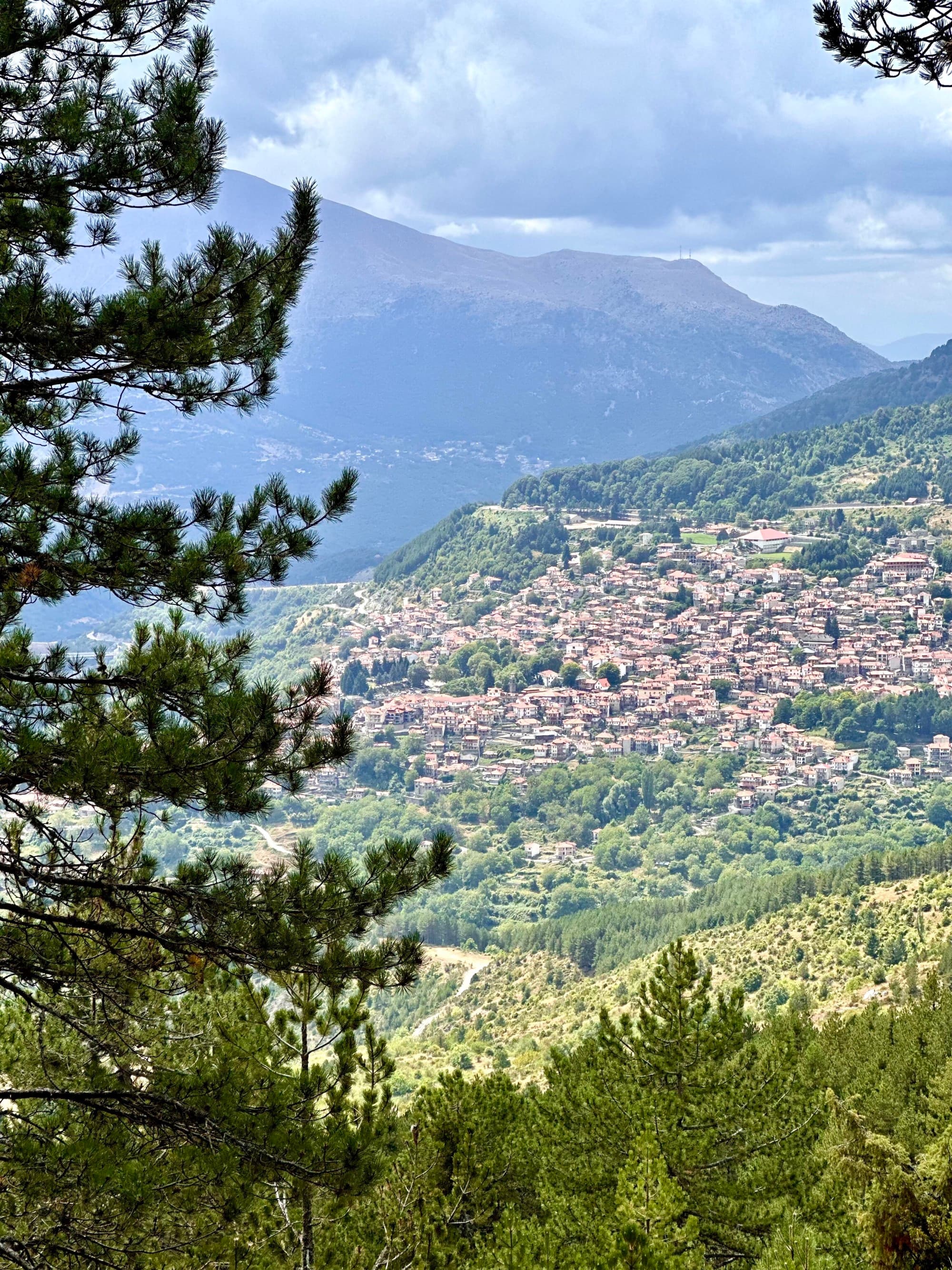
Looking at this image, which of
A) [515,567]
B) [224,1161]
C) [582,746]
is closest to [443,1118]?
[224,1161]

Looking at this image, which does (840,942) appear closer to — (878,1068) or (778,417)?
(878,1068)

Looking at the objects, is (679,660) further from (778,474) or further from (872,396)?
(872,396)

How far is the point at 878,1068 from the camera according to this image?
9.84 meters

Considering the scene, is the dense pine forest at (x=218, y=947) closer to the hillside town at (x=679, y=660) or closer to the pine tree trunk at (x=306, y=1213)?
the pine tree trunk at (x=306, y=1213)

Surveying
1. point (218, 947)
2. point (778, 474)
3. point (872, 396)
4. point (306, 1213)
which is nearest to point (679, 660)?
point (778, 474)

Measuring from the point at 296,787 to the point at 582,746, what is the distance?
6371cm

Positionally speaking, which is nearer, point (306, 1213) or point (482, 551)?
point (306, 1213)

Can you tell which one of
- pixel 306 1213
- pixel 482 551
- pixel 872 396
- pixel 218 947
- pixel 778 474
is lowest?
pixel 306 1213

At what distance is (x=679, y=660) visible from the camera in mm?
74500

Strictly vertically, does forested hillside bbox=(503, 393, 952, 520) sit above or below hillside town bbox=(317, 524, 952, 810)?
above

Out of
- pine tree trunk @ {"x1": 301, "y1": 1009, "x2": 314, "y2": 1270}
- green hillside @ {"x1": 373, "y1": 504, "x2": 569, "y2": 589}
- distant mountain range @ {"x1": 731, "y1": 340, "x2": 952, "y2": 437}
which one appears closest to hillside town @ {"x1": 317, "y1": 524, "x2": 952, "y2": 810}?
green hillside @ {"x1": 373, "y1": 504, "x2": 569, "y2": 589}

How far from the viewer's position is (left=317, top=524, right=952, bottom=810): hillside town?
6581cm

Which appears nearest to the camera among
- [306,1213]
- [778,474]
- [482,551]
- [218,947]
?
[218,947]

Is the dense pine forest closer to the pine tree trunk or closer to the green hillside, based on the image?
the pine tree trunk
